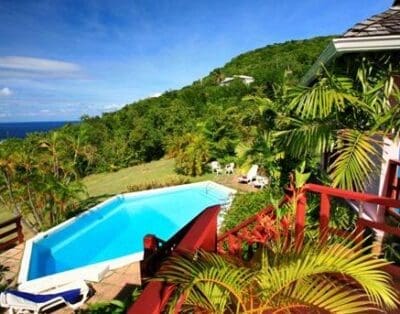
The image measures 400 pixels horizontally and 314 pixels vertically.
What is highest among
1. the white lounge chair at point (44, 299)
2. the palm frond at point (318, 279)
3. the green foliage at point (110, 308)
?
the palm frond at point (318, 279)

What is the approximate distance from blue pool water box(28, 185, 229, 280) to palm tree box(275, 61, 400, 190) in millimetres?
8543

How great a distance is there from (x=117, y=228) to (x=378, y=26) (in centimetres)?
1279

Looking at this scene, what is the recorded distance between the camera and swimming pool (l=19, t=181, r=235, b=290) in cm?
991

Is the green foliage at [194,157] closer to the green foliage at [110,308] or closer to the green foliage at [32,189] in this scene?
the green foliage at [32,189]

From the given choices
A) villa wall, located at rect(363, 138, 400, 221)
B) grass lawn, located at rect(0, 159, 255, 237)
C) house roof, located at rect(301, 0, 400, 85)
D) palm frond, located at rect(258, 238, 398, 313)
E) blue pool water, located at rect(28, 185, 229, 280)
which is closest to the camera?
palm frond, located at rect(258, 238, 398, 313)

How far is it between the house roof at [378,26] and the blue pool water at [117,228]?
950 cm

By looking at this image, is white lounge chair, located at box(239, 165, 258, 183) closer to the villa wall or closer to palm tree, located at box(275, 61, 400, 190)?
the villa wall

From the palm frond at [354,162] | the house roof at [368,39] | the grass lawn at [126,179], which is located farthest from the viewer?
the grass lawn at [126,179]

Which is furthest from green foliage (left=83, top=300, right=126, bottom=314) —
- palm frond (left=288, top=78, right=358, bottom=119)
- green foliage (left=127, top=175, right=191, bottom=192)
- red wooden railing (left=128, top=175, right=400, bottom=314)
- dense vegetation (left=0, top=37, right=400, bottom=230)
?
green foliage (left=127, top=175, right=191, bottom=192)

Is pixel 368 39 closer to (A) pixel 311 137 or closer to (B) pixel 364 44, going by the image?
(B) pixel 364 44

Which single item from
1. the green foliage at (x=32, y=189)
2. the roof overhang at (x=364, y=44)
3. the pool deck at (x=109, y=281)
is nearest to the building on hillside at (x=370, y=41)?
the roof overhang at (x=364, y=44)

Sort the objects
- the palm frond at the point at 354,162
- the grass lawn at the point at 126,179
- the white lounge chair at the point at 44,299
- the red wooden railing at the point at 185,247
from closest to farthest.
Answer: the red wooden railing at the point at 185,247 → the palm frond at the point at 354,162 → the white lounge chair at the point at 44,299 → the grass lawn at the point at 126,179

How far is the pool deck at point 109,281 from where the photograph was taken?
26.8 feet

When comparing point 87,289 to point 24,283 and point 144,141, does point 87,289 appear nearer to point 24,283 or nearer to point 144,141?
point 24,283
